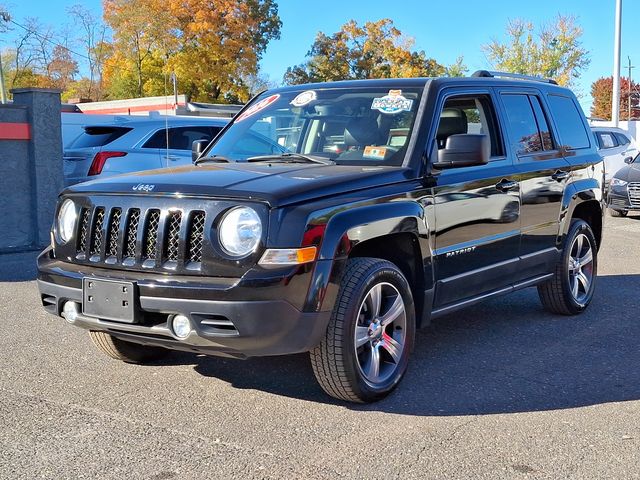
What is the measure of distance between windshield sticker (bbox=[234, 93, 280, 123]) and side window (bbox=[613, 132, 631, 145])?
55.0 ft

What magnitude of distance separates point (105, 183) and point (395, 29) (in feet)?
175

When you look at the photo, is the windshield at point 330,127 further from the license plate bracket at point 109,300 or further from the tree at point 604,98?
the tree at point 604,98

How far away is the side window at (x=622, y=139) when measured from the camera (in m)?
20.6

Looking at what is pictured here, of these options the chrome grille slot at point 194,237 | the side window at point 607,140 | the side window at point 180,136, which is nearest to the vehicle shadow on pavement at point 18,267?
the side window at point 180,136

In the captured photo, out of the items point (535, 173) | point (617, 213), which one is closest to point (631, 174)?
point (617, 213)

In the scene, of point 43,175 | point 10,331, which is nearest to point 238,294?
point 10,331

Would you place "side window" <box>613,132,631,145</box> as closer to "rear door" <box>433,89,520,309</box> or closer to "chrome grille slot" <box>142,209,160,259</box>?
"rear door" <box>433,89,520,309</box>

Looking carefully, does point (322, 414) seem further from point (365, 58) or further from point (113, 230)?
point (365, 58)

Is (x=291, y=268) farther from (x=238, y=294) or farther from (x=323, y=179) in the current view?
(x=323, y=179)

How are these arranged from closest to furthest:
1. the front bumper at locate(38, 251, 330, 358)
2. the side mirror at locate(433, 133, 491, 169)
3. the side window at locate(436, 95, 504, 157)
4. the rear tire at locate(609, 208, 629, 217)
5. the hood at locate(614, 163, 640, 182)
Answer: the front bumper at locate(38, 251, 330, 358), the side mirror at locate(433, 133, 491, 169), the side window at locate(436, 95, 504, 157), the hood at locate(614, 163, 640, 182), the rear tire at locate(609, 208, 629, 217)

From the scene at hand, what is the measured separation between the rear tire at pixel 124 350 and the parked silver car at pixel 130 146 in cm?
503

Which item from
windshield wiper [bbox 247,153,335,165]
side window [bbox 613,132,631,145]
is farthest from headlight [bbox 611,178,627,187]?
windshield wiper [bbox 247,153,335,165]

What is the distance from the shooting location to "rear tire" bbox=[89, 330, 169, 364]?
5012 mm

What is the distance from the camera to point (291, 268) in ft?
12.7
